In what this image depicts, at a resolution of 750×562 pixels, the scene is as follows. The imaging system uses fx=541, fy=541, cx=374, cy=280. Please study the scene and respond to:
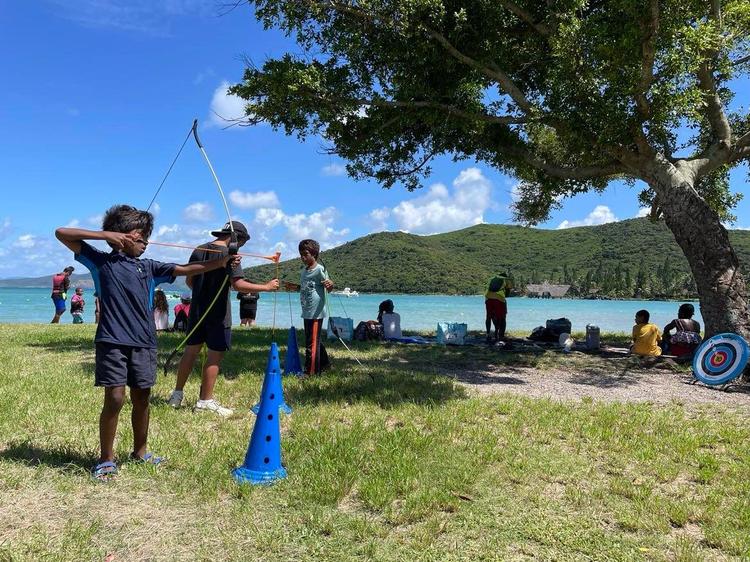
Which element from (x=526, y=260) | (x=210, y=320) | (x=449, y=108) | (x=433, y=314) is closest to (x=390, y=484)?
(x=210, y=320)

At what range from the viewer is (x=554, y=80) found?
34.3 ft

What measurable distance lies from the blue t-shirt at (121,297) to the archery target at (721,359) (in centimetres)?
850

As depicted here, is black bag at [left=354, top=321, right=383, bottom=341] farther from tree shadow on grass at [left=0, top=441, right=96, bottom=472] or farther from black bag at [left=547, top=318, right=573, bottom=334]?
tree shadow on grass at [left=0, top=441, right=96, bottom=472]

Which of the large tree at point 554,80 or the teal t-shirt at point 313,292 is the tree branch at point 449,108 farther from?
the teal t-shirt at point 313,292

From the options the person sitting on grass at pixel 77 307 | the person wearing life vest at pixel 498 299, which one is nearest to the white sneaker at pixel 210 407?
the person wearing life vest at pixel 498 299

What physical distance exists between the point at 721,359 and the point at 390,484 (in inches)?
300

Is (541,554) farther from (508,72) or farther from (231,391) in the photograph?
(508,72)

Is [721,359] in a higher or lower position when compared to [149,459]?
higher

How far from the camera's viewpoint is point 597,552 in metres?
3.17

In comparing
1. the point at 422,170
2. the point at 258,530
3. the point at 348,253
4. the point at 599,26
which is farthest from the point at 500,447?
the point at 348,253

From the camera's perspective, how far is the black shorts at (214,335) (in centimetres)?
601

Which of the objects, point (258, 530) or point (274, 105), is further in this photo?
point (274, 105)

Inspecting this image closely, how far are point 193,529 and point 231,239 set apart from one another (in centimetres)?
314

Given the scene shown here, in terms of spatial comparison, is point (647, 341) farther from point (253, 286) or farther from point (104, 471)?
point (104, 471)
